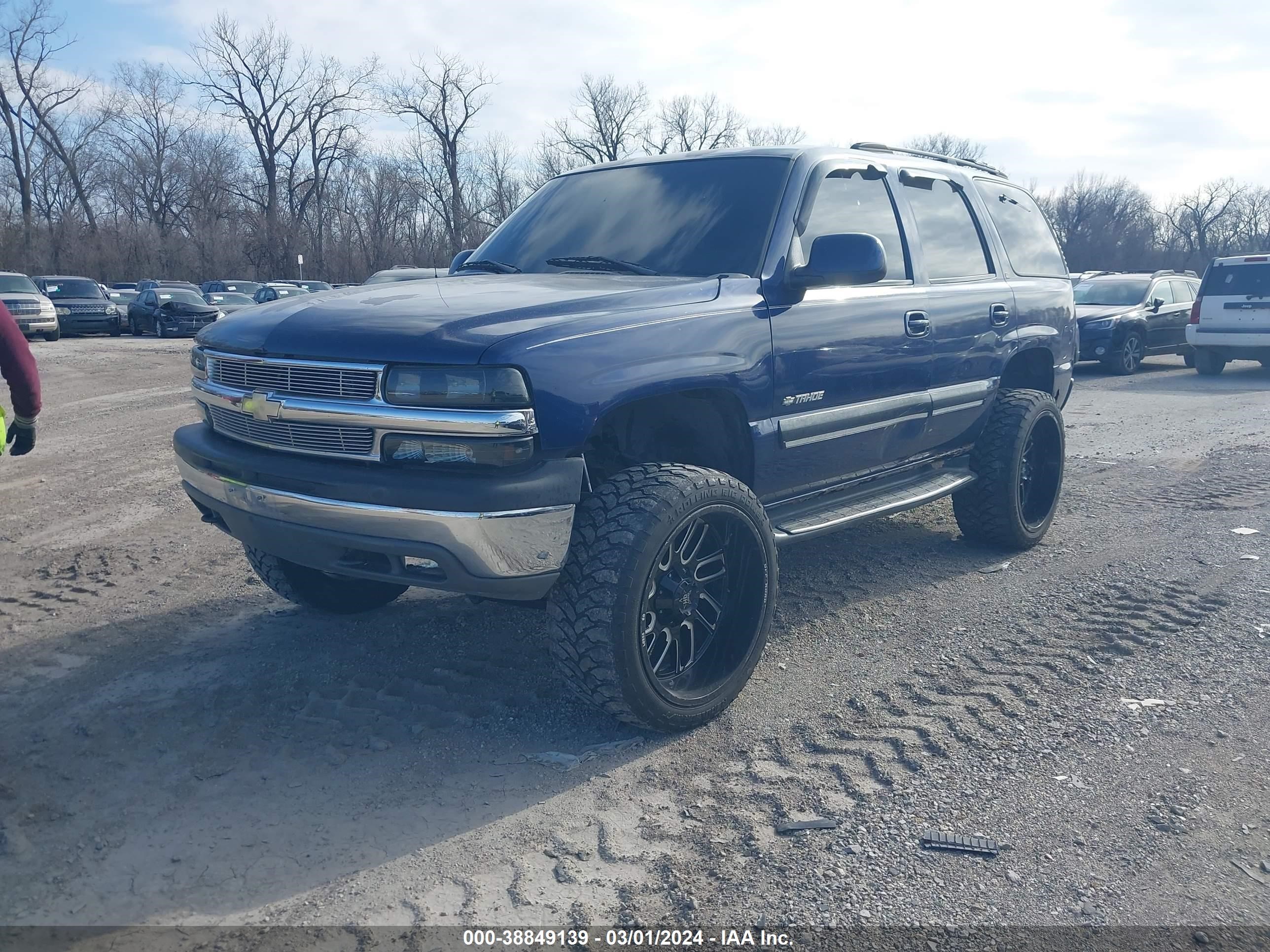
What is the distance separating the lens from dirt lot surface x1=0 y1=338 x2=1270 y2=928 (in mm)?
2496

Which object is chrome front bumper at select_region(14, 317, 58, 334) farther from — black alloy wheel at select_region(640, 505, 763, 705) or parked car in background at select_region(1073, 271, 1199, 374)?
black alloy wheel at select_region(640, 505, 763, 705)

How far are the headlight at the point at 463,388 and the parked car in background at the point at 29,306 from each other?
22297 millimetres

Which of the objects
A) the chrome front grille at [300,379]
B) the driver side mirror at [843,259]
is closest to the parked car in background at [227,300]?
the chrome front grille at [300,379]

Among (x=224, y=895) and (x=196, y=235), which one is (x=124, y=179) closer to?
(x=196, y=235)

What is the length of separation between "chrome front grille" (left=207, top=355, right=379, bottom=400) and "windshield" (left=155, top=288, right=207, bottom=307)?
2643 cm

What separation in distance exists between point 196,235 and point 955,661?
59.1 m

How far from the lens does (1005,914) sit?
2396mm

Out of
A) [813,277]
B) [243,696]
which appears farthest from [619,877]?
[813,277]

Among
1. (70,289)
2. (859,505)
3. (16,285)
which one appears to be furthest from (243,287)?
(859,505)

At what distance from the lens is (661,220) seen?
4.24 m

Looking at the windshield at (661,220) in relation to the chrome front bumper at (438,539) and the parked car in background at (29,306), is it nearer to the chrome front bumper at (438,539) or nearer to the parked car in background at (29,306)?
the chrome front bumper at (438,539)

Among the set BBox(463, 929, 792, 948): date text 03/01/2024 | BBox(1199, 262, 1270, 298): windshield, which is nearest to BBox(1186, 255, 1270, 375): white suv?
BBox(1199, 262, 1270, 298): windshield

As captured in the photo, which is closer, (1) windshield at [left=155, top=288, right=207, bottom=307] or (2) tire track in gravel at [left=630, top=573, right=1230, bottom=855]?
(2) tire track in gravel at [left=630, top=573, right=1230, bottom=855]

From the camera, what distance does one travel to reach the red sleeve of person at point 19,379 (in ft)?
11.8
